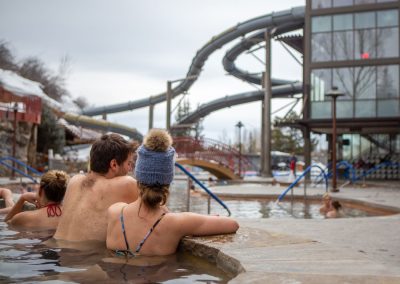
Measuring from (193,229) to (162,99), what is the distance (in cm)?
4525

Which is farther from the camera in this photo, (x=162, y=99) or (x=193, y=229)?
(x=162, y=99)

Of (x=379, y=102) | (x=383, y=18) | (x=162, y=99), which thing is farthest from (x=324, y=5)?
(x=162, y=99)

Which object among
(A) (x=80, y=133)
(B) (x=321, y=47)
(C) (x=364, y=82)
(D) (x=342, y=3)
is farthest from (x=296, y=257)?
(A) (x=80, y=133)

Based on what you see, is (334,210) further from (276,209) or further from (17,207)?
(17,207)

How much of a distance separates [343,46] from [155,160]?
2685cm

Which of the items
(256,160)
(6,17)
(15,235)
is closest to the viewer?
(15,235)

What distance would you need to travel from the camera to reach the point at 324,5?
29.0m

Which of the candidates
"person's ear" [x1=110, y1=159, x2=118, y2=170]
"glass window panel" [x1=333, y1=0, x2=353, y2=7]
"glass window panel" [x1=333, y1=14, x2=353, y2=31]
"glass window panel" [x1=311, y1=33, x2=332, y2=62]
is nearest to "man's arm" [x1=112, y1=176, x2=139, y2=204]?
"person's ear" [x1=110, y1=159, x2=118, y2=170]

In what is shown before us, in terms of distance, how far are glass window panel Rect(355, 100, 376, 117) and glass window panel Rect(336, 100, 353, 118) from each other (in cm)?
34

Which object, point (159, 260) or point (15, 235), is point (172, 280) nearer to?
point (159, 260)

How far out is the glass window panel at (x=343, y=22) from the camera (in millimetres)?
28375

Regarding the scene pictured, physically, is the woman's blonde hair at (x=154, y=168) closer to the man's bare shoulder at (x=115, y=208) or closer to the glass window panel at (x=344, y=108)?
the man's bare shoulder at (x=115, y=208)

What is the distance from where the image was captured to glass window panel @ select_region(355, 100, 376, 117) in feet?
88.7

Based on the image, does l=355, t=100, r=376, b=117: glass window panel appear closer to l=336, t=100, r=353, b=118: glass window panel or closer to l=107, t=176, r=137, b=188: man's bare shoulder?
l=336, t=100, r=353, b=118: glass window panel
